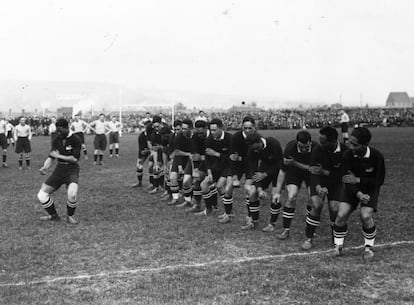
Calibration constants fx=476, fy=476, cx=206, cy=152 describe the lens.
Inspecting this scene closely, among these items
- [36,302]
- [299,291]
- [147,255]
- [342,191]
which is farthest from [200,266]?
[342,191]

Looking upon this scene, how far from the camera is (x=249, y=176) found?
9.27 meters

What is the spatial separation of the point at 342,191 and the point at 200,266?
2.76m

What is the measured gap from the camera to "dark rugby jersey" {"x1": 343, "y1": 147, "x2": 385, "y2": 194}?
6977 millimetres

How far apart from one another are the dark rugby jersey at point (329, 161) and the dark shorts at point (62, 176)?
16.0 ft

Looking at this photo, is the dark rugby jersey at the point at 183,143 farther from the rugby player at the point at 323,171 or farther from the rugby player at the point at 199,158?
the rugby player at the point at 323,171

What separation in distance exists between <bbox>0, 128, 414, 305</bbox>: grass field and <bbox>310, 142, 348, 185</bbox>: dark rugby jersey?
110 centimetres

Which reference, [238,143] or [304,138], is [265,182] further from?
[304,138]

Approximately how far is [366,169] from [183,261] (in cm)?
302

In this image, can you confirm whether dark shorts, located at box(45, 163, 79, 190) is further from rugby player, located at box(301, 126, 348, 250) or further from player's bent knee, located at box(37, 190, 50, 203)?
rugby player, located at box(301, 126, 348, 250)

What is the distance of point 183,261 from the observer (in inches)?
276

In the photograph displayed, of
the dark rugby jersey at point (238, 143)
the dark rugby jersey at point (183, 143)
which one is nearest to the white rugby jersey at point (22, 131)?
the dark rugby jersey at point (183, 143)

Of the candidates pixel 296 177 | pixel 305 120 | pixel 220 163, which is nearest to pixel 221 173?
pixel 220 163

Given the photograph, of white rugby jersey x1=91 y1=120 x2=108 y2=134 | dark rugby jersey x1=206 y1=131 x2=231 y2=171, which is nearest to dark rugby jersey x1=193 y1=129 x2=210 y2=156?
dark rugby jersey x1=206 y1=131 x2=231 y2=171

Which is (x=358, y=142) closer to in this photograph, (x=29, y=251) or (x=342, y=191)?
(x=342, y=191)
